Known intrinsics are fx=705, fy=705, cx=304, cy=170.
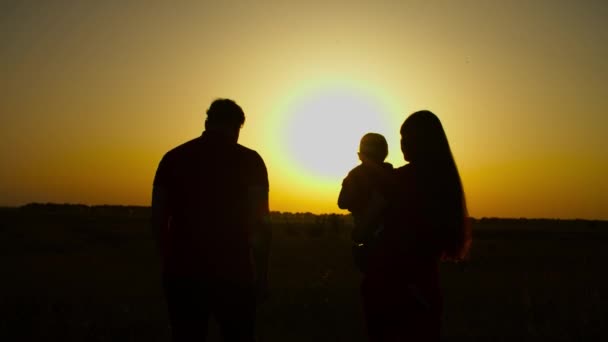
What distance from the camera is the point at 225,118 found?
4523 mm

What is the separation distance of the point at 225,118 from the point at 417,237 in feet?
4.84

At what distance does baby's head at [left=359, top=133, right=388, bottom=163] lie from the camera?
18.0ft

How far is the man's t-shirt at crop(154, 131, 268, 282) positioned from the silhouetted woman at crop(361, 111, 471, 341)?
2.90 feet

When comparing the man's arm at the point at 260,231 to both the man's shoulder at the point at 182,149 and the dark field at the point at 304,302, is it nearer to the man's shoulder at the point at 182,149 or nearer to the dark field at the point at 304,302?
the man's shoulder at the point at 182,149

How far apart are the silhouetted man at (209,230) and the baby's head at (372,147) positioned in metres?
1.26

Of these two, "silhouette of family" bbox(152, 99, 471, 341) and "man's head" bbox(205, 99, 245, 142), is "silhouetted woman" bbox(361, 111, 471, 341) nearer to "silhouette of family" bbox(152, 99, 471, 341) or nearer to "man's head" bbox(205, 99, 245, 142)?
"silhouette of family" bbox(152, 99, 471, 341)

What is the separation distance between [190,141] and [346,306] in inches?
262

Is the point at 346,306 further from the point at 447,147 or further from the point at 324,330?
the point at 447,147

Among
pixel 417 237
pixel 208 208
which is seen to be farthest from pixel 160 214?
pixel 417 237

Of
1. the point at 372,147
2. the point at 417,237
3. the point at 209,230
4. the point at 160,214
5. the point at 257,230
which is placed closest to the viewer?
the point at 417,237

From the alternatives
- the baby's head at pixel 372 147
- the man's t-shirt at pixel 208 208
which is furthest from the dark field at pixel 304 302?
the man's t-shirt at pixel 208 208

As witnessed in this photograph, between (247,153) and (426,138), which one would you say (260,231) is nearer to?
(247,153)

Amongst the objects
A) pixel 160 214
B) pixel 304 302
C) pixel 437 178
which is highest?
pixel 437 178


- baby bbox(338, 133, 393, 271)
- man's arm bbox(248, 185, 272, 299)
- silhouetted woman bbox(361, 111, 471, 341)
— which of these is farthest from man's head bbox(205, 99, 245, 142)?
silhouetted woman bbox(361, 111, 471, 341)
